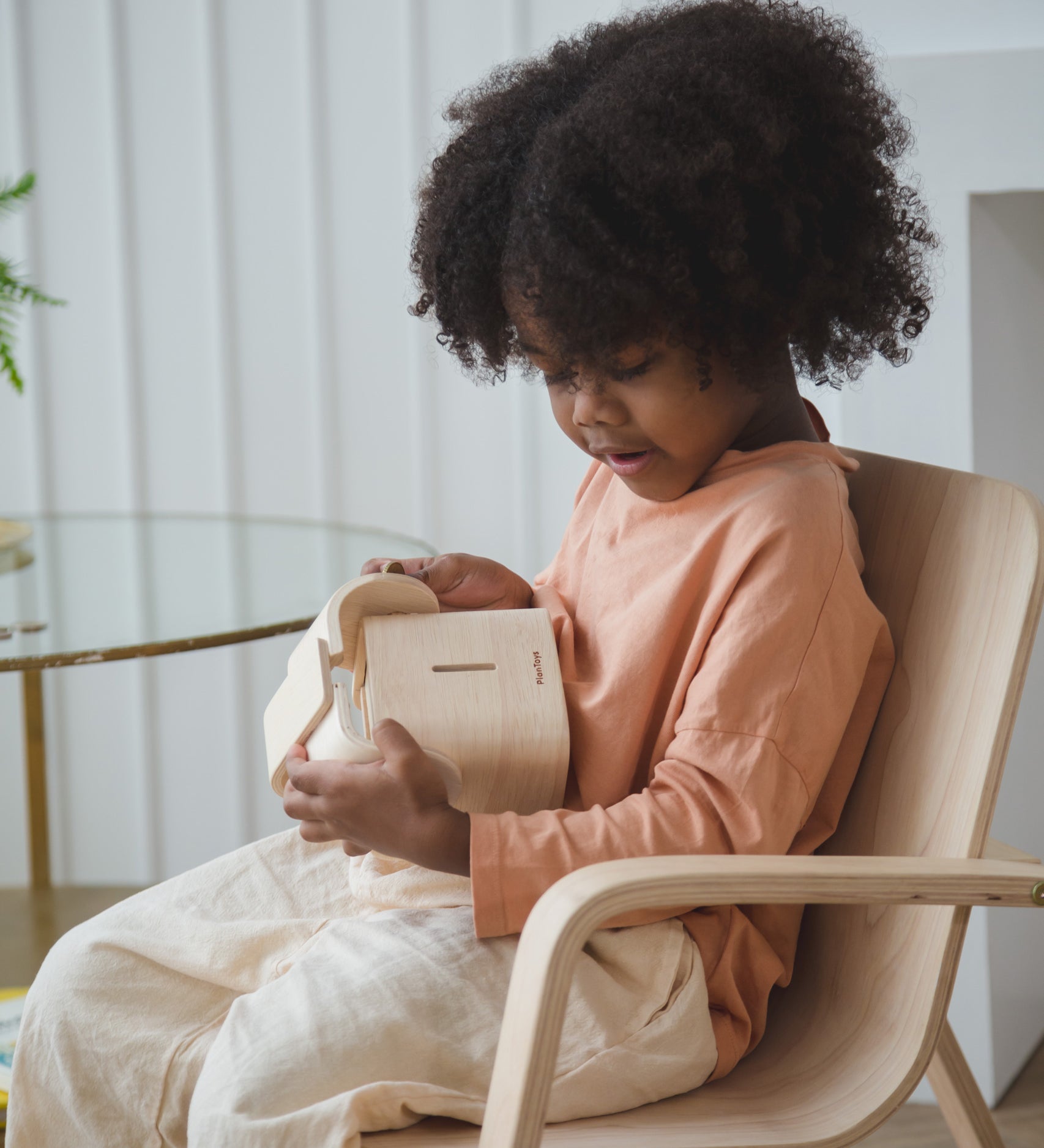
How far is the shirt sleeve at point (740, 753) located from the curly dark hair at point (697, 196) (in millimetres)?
152

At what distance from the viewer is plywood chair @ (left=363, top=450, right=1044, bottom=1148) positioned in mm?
677

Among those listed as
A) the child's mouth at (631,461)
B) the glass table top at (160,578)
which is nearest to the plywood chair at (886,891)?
the child's mouth at (631,461)

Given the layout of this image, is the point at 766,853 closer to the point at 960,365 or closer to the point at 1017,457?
the point at 960,365

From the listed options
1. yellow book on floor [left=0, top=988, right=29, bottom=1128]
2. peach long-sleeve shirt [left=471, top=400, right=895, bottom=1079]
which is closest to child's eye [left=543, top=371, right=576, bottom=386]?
peach long-sleeve shirt [left=471, top=400, right=895, bottom=1079]

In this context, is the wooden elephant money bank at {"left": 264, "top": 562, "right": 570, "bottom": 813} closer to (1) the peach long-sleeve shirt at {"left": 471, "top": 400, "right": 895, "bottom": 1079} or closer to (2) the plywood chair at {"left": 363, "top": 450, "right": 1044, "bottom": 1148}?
(1) the peach long-sleeve shirt at {"left": 471, "top": 400, "right": 895, "bottom": 1079}

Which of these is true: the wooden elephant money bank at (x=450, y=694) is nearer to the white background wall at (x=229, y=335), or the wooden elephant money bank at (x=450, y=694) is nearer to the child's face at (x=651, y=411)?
the child's face at (x=651, y=411)

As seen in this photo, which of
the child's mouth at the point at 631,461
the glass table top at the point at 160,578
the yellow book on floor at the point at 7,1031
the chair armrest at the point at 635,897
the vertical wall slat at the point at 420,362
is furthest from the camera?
the vertical wall slat at the point at 420,362

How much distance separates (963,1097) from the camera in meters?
1.02

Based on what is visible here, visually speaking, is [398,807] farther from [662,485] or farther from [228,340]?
[228,340]

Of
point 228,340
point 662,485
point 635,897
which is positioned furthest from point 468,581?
point 228,340

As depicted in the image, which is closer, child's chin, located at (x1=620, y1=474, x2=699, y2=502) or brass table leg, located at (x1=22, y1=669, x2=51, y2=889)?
child's chin, located at (x1=620, y1=474, x2=699, y2=502)

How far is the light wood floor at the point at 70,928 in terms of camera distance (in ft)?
5.23

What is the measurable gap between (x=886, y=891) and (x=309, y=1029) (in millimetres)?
352

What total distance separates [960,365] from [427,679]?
37.2 inches
